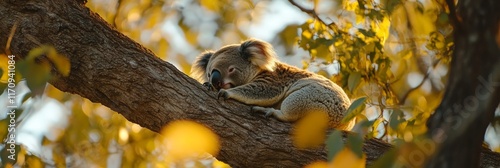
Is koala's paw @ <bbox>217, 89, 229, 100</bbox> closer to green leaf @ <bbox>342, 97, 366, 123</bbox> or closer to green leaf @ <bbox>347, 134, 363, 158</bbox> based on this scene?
green leaf @ <bbox>342, 97, 366, 123</bbox>

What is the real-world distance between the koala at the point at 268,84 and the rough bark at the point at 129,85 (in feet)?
1.05

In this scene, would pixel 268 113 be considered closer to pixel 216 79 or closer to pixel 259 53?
pixel 216 79

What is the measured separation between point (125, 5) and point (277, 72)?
8.32 ft

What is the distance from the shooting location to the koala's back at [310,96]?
17.1ft

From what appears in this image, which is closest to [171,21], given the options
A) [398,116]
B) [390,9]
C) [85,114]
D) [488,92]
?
[85,114]

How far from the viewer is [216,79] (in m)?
5.89

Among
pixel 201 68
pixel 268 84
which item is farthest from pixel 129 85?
pixel 201 68

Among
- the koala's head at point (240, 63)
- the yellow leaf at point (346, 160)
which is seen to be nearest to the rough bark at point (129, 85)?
the koala's head at point (240, 63)

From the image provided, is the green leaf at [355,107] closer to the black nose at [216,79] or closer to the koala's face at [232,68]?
the black nose at [216,79]

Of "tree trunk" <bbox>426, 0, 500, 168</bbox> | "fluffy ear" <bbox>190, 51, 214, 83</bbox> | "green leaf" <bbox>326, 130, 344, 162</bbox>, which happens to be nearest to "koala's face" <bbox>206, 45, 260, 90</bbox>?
"fluffy ear" <bbox>190, 51, 214, 83</bbox>

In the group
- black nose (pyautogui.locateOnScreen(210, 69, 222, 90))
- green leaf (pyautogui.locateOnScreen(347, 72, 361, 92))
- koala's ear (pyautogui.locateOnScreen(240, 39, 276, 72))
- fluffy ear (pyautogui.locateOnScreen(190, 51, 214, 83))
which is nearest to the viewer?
green leaf (pyautogui.locateOnScreen(347, 72, 361, 92))

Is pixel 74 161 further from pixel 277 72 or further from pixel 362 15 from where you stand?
pixel 362 15

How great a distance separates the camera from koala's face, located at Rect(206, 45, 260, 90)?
6.11m

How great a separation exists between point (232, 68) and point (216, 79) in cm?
32
